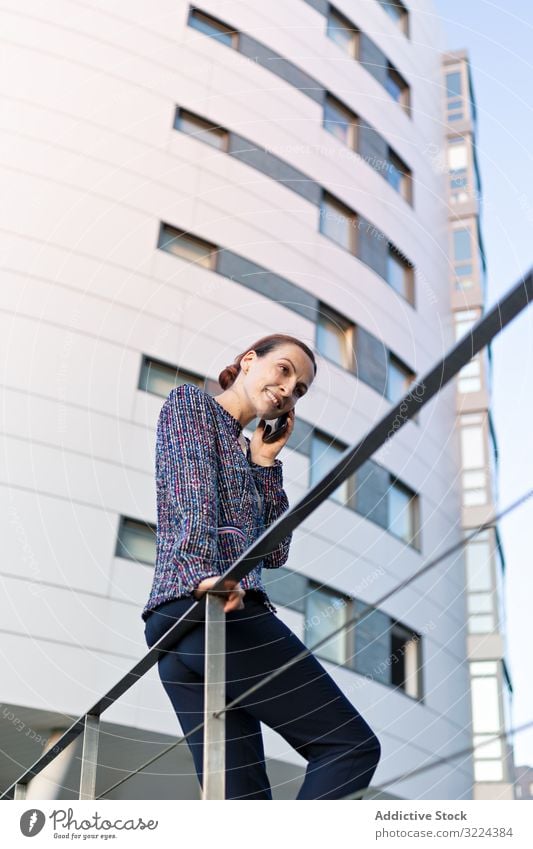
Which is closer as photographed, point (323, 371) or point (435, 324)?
point (323, 371)

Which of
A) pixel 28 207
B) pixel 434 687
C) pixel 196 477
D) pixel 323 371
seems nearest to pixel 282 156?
pixel 323 371

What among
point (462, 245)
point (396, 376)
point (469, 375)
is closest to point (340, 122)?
point (396, 376)

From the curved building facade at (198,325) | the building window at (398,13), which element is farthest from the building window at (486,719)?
the building window at (398,13)

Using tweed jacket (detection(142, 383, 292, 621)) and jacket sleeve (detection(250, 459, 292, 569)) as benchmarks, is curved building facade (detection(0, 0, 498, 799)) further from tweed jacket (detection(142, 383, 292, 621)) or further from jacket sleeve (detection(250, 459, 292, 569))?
tweed jacket (detection(142, 383, 292, 621))

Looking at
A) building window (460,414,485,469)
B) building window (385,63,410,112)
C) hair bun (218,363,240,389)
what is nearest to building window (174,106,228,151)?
building window (385,63,410,112)

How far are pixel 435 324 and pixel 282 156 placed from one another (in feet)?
13.1

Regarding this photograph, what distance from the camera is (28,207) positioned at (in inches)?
375

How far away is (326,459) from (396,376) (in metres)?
2.06

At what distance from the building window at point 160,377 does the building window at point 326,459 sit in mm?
1842

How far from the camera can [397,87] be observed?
15.3 meters
